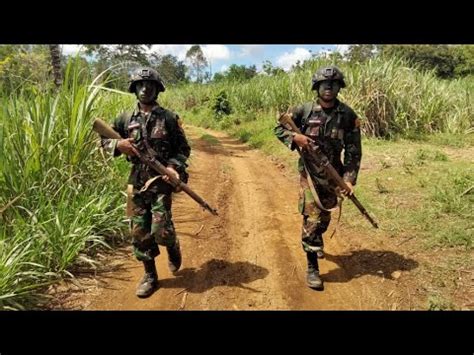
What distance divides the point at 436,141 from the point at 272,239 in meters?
6.49

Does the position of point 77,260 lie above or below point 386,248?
above

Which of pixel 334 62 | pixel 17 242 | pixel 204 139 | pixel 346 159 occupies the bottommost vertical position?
pixel 204 139

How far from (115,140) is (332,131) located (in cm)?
201

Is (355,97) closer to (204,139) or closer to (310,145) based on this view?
(204,139)

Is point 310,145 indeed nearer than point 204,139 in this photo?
Yes

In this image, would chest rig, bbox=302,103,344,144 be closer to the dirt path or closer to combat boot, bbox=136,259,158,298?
the dirt path

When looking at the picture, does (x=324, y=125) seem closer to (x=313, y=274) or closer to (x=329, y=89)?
(x=329, y=89)

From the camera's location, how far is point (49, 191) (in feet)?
14.2

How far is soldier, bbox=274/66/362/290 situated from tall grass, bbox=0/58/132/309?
7.26ft

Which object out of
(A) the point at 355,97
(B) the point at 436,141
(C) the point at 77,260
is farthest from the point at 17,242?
(B) the point at 436,141

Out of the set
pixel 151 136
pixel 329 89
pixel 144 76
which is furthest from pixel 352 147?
pixel 144 76

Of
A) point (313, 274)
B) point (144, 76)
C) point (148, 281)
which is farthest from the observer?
point (313, 274)

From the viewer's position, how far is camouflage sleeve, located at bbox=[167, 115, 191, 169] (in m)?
3.80
